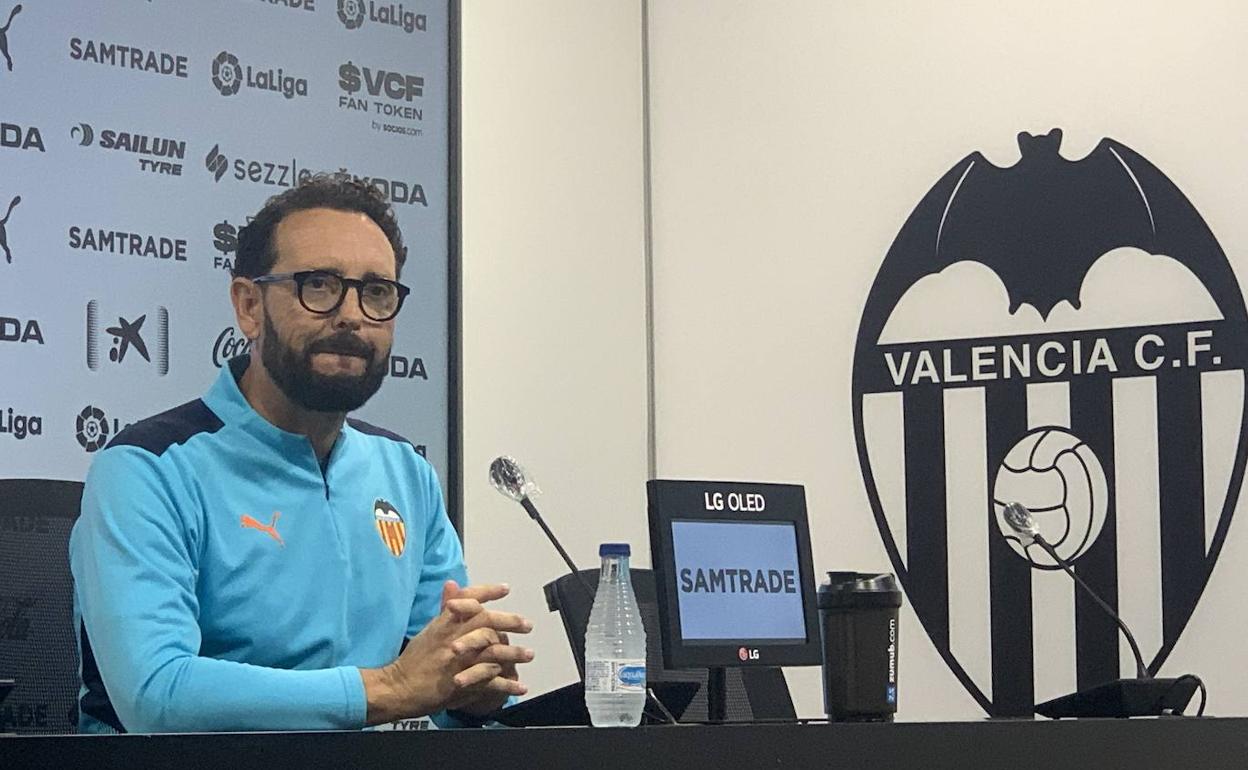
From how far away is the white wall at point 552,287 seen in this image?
3916mm

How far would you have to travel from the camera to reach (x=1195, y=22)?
3.77 m

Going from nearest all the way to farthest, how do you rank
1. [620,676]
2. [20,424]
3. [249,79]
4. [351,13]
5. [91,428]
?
[620,676], [20,424], [91,428], [249,79], [351,13]

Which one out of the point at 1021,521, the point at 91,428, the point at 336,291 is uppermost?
the point at 336,291

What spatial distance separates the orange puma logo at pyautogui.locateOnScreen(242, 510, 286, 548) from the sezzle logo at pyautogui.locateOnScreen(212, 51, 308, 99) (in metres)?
1.49

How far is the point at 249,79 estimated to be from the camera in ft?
11.5

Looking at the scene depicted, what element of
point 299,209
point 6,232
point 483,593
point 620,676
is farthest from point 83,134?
point 620,676

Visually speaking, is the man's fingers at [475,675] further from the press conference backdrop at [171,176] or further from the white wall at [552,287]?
the white wall at [552,287]

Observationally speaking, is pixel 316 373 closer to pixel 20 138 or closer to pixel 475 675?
pixel 475 675

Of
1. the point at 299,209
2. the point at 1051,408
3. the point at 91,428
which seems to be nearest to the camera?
the point at 299,209

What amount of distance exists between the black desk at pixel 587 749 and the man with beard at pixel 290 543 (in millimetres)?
437

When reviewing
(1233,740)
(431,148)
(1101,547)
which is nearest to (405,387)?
(431,148)

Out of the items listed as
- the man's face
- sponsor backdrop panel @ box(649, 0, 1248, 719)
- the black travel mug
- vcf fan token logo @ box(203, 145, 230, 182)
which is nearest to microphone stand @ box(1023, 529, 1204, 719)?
the black travel mug

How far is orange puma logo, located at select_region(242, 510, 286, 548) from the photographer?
2154 millimetres

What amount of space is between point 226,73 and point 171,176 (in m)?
0.26
